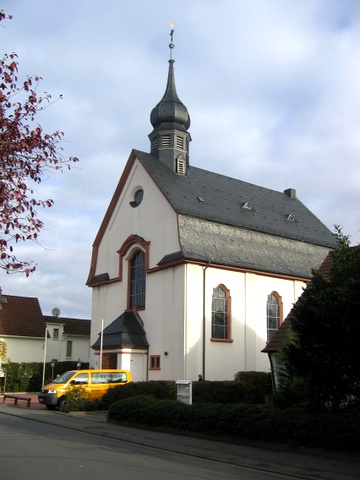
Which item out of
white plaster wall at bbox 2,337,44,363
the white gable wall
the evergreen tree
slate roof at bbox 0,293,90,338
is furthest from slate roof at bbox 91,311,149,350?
the evergreen tree

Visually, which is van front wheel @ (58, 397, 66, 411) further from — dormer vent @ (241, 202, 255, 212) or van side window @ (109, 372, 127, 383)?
dormer vent @ (241, 202, 255, 212)

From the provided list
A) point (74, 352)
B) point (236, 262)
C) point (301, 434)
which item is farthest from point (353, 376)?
point (74, 352)

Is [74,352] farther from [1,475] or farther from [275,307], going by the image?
[1,475]

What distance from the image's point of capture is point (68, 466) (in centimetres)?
1056

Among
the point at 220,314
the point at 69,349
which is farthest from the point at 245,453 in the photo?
the point at 69,349

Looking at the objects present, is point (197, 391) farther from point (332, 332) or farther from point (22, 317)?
point (22, 317)

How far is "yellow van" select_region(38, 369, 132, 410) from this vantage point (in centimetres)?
2464

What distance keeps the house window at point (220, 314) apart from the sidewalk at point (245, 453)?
1108 cm

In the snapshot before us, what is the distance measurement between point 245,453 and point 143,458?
268 centimetres

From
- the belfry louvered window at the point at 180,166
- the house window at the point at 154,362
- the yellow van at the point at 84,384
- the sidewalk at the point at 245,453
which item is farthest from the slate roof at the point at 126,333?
the sidewalk at the point at 245,453

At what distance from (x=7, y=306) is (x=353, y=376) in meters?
37.3

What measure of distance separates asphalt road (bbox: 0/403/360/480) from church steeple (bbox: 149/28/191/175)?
2138cm

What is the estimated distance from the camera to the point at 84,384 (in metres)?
25.1

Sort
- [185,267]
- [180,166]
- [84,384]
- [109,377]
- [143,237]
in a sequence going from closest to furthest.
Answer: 1. [84,384]
2. [109,377]
3. [185,267]
4. [143,237]
5. [180,166]
